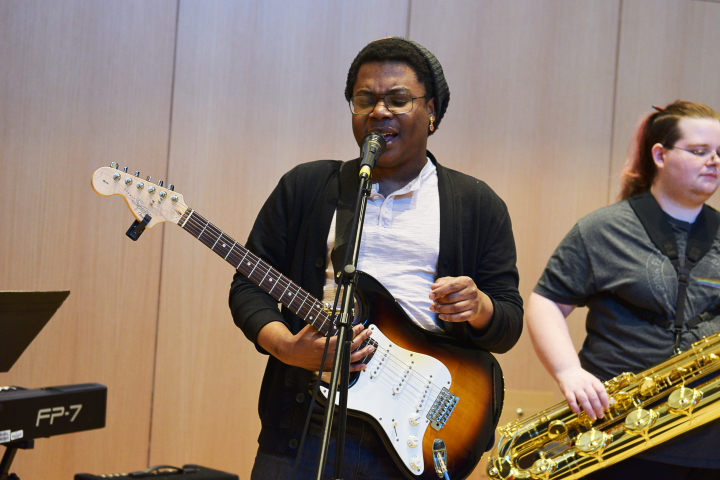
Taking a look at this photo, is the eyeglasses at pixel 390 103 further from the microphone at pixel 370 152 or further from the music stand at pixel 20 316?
the music stand at pixel 20 316

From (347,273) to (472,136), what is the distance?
2.32 metres

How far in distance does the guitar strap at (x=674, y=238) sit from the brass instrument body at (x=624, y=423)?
0.13 metres

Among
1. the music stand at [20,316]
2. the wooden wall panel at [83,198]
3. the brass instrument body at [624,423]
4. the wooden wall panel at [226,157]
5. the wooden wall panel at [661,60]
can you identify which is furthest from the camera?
the wooden wall panel at [661,60]

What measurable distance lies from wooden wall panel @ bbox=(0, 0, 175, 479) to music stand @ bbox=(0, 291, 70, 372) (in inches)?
70.4

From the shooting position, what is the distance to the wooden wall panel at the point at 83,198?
306 centimetres

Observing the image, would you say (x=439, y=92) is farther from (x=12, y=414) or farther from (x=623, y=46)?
(x=623, y=46)

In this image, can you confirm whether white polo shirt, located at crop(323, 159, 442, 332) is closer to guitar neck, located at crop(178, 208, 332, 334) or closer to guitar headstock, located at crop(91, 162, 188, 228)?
guitar neck, located at crop(178, 208, 332, 334)

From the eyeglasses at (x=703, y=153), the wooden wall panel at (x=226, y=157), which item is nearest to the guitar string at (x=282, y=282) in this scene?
the eyeglasses at (x=703, y=153)

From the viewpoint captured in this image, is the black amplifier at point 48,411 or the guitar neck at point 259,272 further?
the guitar neck at point 259,272

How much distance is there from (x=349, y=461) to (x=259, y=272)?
20.5 inches

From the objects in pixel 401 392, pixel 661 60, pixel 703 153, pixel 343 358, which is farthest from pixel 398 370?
pixel 661 60

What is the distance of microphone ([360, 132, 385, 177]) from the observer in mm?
1393

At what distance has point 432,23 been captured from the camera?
334 cm

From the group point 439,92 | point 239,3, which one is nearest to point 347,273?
point 439,92
